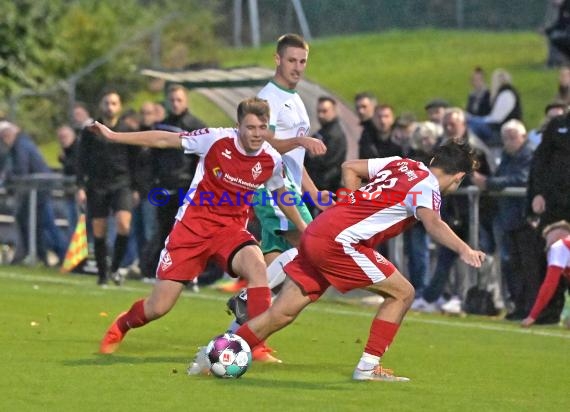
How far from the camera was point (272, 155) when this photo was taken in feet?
39.9

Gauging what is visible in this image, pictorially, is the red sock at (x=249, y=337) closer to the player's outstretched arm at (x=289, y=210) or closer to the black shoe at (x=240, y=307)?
the black shoe at (x=240, y=307)

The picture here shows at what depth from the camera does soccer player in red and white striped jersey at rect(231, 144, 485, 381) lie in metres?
11.0

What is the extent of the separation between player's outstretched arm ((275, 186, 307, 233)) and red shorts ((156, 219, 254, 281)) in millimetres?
601

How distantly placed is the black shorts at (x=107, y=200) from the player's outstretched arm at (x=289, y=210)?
7.17 m

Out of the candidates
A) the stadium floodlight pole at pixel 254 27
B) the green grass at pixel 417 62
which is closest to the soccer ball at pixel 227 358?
the green grass at pixel 417 62

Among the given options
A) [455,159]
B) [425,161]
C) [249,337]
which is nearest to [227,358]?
[249,337]

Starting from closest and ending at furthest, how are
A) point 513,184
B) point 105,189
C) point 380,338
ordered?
point 380,338 → point 513,184 → point 105,189

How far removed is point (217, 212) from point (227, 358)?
1574 mm

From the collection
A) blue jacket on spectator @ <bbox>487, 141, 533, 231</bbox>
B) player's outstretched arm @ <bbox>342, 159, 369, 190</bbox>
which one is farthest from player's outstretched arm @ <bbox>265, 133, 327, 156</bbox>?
blue jacket on spectator @ <bbox>487, 141, 533, 231</bbox>

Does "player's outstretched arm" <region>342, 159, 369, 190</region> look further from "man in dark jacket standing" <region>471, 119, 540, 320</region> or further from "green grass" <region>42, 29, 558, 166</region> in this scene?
"green grass" <region>42, 29, 558, 166</region>

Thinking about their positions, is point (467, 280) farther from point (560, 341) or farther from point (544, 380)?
point (544, 380)

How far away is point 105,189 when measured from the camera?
65.5 ft

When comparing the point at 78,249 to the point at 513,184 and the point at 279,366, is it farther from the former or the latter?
the point at 279,366

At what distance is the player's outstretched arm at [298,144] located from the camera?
11648 mm
